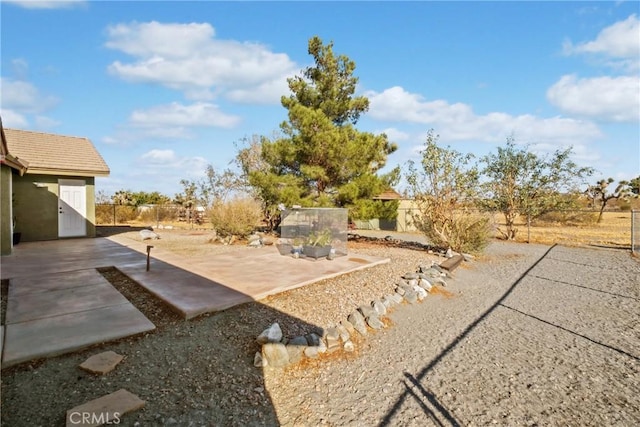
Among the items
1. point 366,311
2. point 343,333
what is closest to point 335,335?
point 343,333

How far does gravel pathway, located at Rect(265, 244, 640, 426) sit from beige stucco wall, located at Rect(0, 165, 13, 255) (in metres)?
8.68

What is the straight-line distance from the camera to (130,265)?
659 centimetres

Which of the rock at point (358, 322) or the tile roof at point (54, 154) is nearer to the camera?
the rock at point (358, 322)

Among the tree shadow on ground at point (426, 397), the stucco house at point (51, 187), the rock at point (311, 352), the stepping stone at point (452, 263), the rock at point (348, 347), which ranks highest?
the stucco house at point (51, 187)

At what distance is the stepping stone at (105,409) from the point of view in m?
2.12

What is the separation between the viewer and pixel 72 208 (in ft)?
36.7

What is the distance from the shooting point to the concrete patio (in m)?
3.33

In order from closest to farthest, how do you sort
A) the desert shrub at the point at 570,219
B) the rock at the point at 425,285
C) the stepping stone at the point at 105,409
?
the stepping stone at the point at 105,409 < the rock at the point at 425,285 < the desert shrub at the point at 570,219

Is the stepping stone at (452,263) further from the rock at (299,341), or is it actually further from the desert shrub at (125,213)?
the desert shrub at (125,213)

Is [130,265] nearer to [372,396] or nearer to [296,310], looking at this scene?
[296,310]

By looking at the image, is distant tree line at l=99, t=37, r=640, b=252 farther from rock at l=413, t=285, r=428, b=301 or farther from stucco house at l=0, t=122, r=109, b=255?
stucco house at l=0, t=122, r=109, b=255

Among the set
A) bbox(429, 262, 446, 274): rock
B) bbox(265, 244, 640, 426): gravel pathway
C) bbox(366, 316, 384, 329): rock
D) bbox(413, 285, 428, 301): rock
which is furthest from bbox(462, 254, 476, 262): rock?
bbox(366, 316, 384, 329): rock

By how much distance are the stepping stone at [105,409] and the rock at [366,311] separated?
2790mm

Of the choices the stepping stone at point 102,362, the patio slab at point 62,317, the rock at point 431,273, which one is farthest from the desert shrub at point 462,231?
the stepping stone at point 102,362
